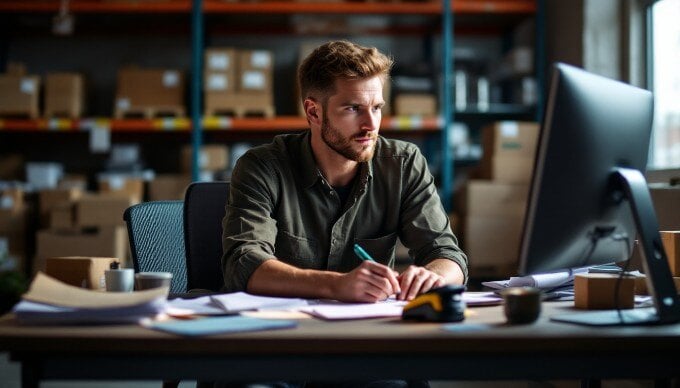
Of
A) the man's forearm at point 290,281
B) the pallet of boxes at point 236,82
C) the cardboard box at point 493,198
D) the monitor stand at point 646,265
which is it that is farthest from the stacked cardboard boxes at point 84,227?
the monitor stand at point 646,265

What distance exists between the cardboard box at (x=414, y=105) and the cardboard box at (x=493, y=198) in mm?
623

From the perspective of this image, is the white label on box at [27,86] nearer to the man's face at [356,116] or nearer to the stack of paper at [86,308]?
the man's face at [356,116]

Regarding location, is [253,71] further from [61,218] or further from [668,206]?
[668,206]

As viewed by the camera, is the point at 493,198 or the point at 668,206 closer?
the point at 668,206

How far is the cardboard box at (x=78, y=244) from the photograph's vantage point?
4.41 meters

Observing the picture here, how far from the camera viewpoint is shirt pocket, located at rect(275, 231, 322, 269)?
1.84 m

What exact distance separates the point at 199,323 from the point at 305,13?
3922mm

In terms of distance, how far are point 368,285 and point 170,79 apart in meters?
3.65

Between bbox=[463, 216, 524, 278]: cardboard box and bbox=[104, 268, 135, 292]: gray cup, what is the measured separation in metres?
3.08

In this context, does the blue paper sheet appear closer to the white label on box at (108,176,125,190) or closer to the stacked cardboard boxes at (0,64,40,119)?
the white label on box at (108,176,125,190)

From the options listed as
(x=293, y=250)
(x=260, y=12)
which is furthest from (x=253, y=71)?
(x=293, y=250)

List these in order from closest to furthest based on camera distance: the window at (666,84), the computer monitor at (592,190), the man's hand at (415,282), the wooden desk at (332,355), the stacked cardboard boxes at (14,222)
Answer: the wooden desk at (332,355) < the computer monitor at (592,190) < the man's hand at (415,282) < the window at (666,84) < the stacked cardboard boxes at (14,222)

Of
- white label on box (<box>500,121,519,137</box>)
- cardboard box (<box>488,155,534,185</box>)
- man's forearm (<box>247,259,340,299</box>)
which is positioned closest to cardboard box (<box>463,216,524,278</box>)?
cardboard box (<box>488,155,534,185</box>)

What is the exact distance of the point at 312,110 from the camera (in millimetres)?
1949
